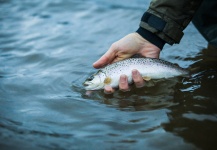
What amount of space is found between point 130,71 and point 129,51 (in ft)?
1.08

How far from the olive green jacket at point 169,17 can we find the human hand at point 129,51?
0.17 metres

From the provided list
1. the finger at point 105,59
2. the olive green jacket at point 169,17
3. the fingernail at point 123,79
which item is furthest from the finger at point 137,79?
the olive green jacket at point 169,17

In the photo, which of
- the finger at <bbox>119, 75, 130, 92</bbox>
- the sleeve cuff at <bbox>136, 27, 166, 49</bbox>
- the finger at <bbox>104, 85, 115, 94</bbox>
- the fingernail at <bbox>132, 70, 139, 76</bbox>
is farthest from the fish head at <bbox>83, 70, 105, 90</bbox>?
the sleeve cuff at <bbox>136, 27, 166, 49</bbox>

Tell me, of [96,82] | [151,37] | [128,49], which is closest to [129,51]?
[128,49]

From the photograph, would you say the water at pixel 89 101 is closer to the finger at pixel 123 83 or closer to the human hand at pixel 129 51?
the finger at pixel 123 83

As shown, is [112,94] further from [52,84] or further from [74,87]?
[52,84]

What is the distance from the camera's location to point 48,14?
8.41 metres

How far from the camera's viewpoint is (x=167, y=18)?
376cm

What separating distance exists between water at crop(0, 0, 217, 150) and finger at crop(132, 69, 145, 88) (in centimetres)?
9

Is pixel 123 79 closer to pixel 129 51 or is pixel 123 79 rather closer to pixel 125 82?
pixel 125 82

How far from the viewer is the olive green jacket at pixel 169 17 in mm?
3715

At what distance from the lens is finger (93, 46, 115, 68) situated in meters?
3.83

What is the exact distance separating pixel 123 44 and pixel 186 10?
0.81m

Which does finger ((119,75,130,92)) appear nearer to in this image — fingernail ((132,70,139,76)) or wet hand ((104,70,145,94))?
wet hand ((104,70,145,94))
